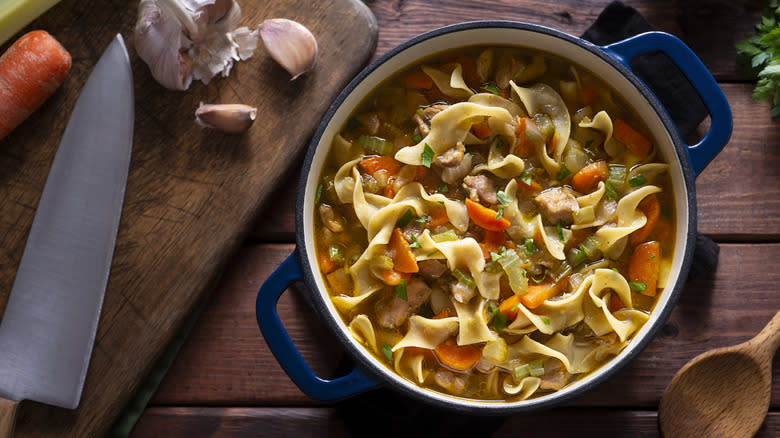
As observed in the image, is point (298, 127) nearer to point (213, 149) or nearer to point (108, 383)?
point (213, 149)

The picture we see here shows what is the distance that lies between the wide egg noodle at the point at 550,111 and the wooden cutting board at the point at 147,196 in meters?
1.35

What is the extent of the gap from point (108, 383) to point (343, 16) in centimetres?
255

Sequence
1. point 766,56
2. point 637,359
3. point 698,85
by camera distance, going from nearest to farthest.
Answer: point 698,85 < point 766,56 < point 637,359

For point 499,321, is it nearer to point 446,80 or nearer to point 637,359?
point 637,359

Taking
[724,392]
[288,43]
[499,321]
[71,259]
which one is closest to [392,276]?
[499,321]

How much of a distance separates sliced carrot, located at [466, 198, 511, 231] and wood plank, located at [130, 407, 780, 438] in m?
1.25

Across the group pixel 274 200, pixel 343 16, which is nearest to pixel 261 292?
pixel 274 200

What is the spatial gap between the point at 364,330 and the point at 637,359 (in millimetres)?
1696

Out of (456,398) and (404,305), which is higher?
(404,305)

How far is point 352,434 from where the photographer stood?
3605mm

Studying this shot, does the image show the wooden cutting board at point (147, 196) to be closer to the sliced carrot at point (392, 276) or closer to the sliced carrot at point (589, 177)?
the sliced carrot at point (392, 276)

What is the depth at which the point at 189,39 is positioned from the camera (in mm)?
3324

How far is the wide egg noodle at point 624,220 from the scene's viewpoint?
10.2 feet

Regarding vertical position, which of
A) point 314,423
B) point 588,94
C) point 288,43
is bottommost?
point 314,423
